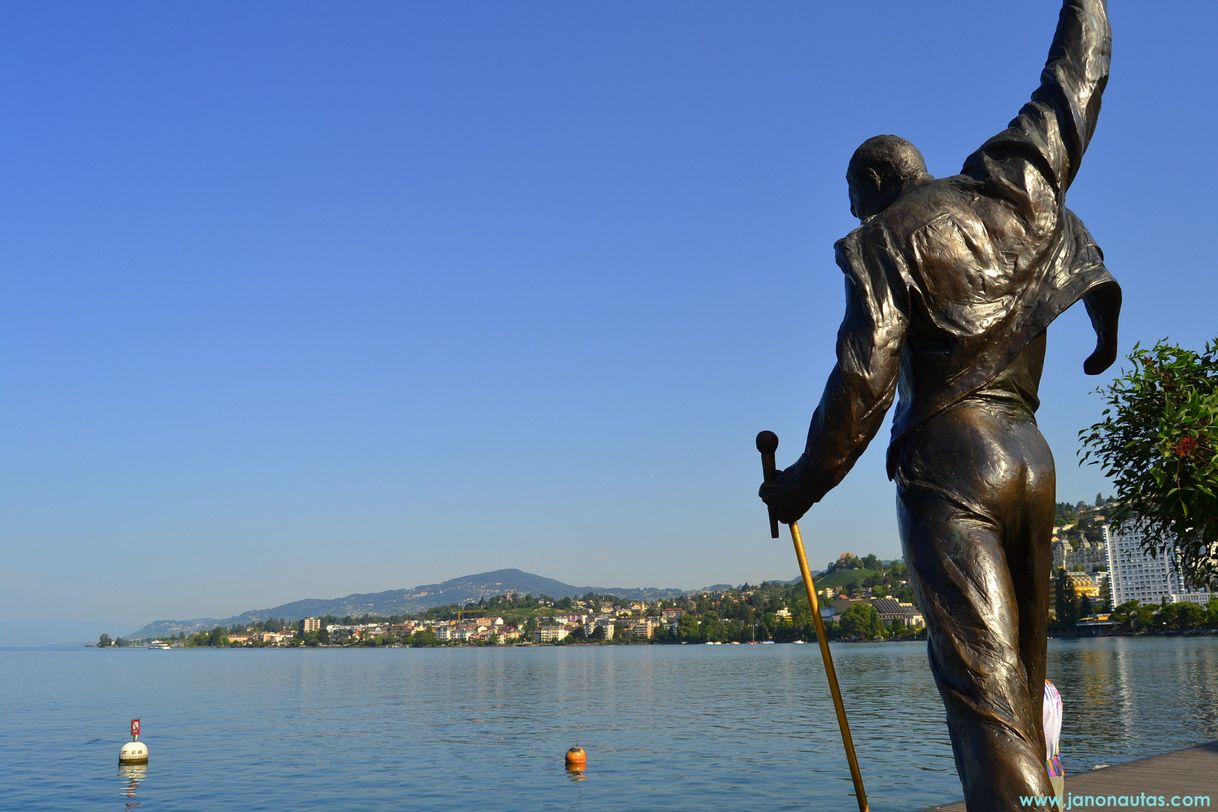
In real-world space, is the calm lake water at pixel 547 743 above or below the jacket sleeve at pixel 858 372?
below

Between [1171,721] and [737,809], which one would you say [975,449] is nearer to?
[737,809]

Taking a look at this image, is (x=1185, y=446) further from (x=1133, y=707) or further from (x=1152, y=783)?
(x=1133, y=707)

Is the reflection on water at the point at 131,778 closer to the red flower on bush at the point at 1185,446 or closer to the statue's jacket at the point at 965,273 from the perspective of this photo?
the red flower on bush at the point at 1185,446

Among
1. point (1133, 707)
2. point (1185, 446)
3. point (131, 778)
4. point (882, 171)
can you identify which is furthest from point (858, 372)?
point (1133, 707)

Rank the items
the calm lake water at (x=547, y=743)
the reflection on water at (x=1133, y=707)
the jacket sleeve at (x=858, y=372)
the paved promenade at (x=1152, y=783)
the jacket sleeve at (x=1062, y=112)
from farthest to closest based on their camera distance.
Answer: the reflection on water at (x=1133, y=707), the calm lake water at (x=547, y=743), the paved promenade at (x=1152, y=783), the jacket sleeve at (x=1062, y=112), the jacket sleeve at (x=858, y=372)

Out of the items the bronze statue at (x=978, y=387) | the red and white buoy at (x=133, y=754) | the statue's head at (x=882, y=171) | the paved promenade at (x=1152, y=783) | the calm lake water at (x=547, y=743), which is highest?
the statue's head at (x=882, y=171)

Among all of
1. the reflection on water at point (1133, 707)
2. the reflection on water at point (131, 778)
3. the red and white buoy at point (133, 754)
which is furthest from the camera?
the red and white buoy at point (133, 754)

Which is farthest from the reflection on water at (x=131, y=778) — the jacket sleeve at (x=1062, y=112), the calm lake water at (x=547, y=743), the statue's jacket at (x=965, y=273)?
the jacket sleeve at (x=1062, y=112)

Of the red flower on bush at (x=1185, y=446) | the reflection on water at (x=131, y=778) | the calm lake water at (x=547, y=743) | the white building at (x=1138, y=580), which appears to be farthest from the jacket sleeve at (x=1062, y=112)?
the white building at (x=1138, y=580)

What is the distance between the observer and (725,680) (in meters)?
79.4

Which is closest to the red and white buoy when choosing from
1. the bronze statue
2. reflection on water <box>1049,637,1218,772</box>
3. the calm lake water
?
the calm lake water

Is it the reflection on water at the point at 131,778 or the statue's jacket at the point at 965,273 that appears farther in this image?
the reflection on water at the point at 131,778

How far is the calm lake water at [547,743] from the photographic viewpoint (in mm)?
26438

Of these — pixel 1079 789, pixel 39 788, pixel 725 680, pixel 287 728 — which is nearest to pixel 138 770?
pixel 39 788
